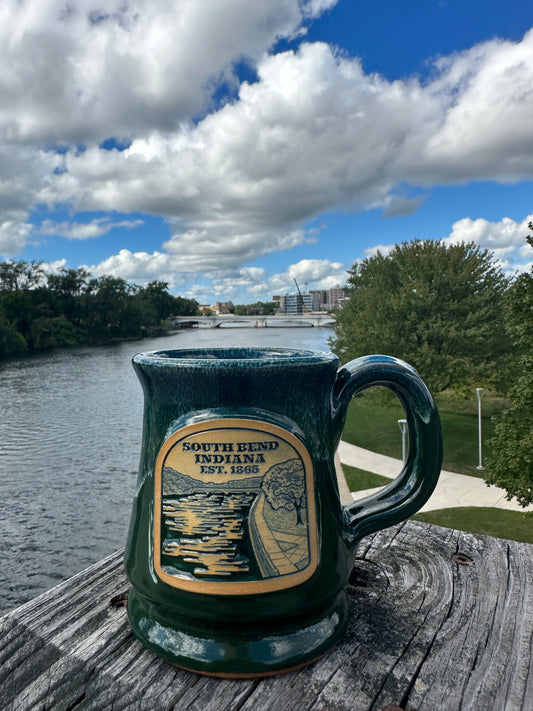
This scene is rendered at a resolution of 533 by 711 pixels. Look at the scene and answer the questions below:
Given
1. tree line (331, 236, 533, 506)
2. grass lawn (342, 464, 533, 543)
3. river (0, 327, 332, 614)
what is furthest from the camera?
tree line (331, 236, 533, 506)

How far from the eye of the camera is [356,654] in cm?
114

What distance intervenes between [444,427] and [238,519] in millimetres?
20586

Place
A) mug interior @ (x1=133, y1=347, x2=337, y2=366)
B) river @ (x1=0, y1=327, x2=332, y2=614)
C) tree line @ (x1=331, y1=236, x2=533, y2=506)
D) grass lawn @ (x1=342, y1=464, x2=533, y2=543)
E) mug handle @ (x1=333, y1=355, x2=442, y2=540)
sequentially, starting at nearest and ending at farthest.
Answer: mug interior @ (x1=133, y1=347, x2=337, y2=366) < mug handle @ (x1=333, y1=355, x2=442, y2=540) < grass lawn @ (x1=342, y1=464, x2=533, y2=543) < river @ (x1=0, y1=327, x2=332, y2=614) < tree line @ (x1=331, y1=236, x2=533, y2=506)

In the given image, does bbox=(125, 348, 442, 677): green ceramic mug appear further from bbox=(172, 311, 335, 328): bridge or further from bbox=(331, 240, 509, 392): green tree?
bbox=(172, 311, 335, 328): bridge

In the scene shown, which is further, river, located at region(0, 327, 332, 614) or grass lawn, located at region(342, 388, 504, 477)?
grass lawn, located at region(342, 388, 504, 477)

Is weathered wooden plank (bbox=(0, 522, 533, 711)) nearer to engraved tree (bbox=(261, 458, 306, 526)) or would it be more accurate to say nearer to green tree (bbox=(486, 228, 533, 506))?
engraved tree (bbox=(261, 458, 306, 526))

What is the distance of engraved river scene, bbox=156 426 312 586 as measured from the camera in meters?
1.06

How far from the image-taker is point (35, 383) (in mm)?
37719

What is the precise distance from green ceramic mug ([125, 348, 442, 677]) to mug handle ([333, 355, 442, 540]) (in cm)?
8

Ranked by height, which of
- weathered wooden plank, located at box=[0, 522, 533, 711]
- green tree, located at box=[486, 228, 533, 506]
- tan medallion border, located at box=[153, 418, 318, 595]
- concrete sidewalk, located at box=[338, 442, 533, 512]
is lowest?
concrete sidewalk, located at box=[338, 442, 533, 512]

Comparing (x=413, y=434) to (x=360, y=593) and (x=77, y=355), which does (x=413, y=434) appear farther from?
(x=77, y=355)

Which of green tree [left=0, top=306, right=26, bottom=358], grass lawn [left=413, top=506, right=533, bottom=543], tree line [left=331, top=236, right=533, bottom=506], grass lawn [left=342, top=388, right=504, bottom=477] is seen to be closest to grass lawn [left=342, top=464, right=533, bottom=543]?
grass lawn [left=413, top=506, right=533, bottom=543]

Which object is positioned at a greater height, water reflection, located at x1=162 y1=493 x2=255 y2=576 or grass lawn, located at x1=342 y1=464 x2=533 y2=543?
water reflection, located at x1=162 y1=493 x2=255 y2=576

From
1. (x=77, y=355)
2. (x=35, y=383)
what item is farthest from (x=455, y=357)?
(x=77, y=355)
